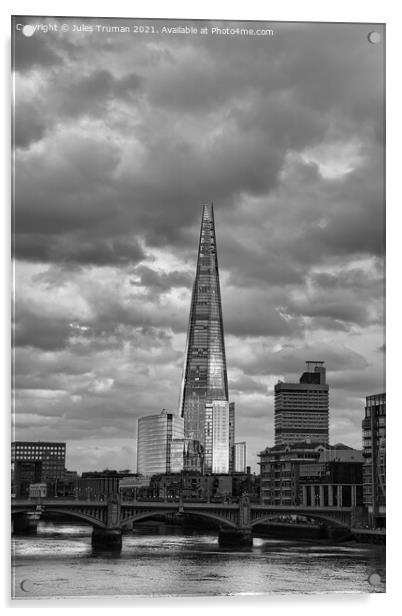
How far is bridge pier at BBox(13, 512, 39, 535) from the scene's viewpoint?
1453cm

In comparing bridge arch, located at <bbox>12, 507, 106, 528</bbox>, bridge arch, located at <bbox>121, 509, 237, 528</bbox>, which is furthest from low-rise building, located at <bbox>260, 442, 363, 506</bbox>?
bridge arch, located at <bbox>12, 507, 106, 528</bbox>

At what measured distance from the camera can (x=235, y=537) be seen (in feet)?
75.4

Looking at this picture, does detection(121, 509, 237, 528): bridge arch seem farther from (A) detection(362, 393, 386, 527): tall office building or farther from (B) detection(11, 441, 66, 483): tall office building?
(A) detection(362, 393, 386, 527): tall office building

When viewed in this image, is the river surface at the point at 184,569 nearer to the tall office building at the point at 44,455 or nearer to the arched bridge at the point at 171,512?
the tall office building at the point at 44,455

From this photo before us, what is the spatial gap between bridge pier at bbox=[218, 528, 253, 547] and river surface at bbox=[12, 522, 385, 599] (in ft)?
2.74

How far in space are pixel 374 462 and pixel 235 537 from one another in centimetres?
364

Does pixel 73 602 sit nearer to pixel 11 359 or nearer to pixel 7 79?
pixel 11 359

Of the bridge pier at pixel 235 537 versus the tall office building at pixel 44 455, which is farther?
the bridge pier at pixel 235 537

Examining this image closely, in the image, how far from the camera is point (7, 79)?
38.5 ft

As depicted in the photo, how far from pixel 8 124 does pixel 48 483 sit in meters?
12.0

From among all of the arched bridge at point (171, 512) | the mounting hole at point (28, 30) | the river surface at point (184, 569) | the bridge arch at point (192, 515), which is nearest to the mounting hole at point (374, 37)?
the mounting hole at point (28, 30)

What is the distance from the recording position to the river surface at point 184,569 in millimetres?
11984

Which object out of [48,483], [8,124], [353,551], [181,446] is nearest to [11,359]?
[8,124]

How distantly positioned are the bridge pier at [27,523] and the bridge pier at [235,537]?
11.5ft
